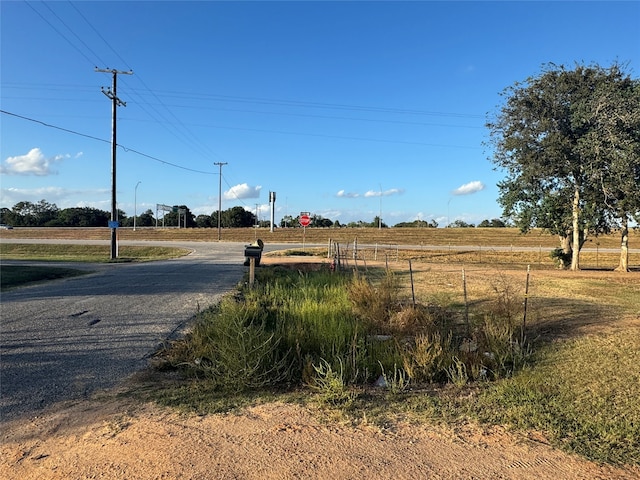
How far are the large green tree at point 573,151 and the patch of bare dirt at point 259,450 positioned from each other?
19.7m

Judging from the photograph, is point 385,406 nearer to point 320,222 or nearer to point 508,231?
point 508,231

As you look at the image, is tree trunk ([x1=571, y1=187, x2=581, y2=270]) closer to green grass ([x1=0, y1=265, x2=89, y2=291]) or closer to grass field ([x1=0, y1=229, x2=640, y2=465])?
grass field ([x1=0, y1=229, x2=640, y2=465])

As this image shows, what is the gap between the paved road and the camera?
4.77m

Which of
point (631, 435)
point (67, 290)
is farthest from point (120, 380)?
point (67, 290)

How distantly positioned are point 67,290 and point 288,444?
1150 centimetres

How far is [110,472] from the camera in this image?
10.1 ft

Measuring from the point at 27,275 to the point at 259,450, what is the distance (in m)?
17.0

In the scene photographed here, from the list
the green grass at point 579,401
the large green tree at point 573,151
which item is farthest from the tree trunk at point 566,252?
the green grass at point 579,401

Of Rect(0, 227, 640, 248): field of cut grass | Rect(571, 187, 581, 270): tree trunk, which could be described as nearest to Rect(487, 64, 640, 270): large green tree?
Rect(571, 187, 581, 270): tree trunk

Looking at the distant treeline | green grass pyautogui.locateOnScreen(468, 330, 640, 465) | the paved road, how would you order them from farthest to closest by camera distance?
the distant treeline < the paved road < green grass pyautogui.locateOnScreen(468, 330, 640, 465)

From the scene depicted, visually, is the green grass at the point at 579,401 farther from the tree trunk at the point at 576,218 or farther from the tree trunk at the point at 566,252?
the tree trunk at the point at 566,252

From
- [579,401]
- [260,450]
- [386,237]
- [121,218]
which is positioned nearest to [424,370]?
[579,401]

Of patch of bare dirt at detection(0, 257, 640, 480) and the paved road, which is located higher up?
patch of bare dirt at detection(0, 257, 640, 480)

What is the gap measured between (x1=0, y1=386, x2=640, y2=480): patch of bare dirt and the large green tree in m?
19.7
